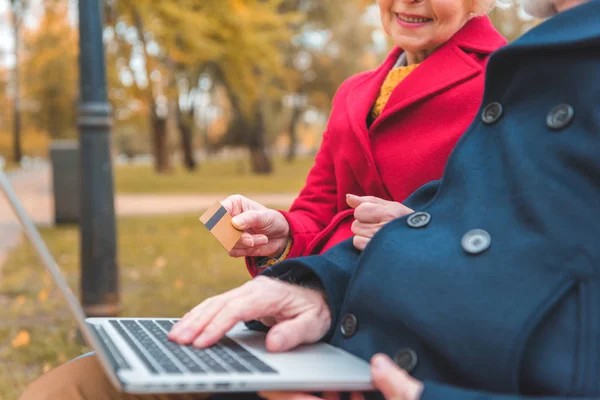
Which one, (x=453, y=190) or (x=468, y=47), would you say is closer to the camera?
(x=453, y=190)

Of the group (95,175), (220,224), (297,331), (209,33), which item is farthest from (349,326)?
(209,33)

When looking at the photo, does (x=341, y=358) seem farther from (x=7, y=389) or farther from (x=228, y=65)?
(x=228, y=65)

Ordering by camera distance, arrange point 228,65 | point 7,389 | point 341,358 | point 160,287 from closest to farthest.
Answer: point 341,358 → point 7,389 → point 160,287 → point 228,65

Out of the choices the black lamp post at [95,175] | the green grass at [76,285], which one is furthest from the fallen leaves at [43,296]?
the black lamp post at [95,175]

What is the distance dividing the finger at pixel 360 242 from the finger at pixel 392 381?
0.33m

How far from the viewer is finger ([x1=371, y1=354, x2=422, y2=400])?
1042mm

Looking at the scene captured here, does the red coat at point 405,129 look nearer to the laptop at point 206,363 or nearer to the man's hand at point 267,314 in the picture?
the man's hand at point 267,314

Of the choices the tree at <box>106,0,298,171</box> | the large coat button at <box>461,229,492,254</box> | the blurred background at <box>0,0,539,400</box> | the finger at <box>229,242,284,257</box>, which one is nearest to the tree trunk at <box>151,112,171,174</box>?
the blurred background at <box>0,0,539,400</box>

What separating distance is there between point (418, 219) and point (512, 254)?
21 centimetres

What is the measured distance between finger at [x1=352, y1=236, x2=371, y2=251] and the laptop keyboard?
1.02ft

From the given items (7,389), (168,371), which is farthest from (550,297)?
(7,389)

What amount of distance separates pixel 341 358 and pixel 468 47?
2.65ft

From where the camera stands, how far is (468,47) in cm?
163

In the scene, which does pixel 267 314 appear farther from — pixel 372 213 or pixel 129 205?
pixel 129 205
